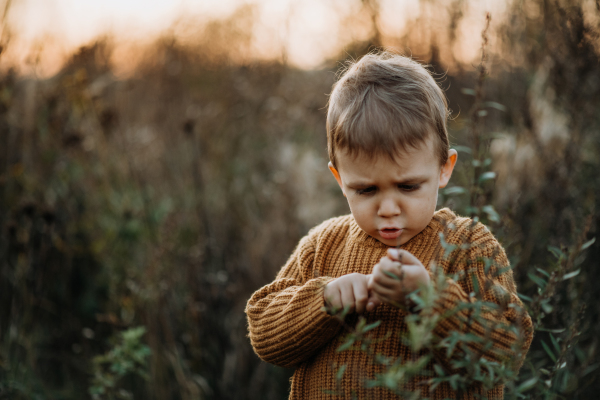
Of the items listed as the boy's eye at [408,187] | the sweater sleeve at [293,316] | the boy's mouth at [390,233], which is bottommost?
the sweater sleeve at [293,316]

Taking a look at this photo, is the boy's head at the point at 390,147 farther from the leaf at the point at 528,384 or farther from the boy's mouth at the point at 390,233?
the leaf at the point at 528,384

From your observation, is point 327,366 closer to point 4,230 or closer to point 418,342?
point 418,342

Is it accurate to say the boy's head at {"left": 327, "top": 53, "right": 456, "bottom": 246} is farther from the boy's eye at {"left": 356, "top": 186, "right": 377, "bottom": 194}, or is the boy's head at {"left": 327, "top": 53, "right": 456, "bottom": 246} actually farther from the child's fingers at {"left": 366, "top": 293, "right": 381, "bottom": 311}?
the child's fingers at {"left": 366, "top": 293, "right": 381, "bottom": 311}

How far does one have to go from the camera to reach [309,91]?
5031mm

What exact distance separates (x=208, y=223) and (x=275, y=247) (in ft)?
1.59

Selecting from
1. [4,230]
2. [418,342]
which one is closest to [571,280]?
[418,342]

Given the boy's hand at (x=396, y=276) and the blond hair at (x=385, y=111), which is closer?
the boy's hand at (x=396, y=276)

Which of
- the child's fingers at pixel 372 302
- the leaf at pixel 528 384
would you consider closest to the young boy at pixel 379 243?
the child's fingers at pixel 372 302

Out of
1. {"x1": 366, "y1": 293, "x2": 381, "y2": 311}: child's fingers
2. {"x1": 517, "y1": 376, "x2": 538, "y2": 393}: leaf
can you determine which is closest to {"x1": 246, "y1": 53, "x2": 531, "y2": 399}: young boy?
{"x1": 366, "y1": 293, "x2": 381, "y2": 311}: child's fingers

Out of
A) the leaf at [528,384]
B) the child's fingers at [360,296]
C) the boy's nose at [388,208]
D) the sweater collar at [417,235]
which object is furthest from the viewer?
the sweater collar at [417,235]

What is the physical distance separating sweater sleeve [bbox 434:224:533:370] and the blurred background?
0.52m

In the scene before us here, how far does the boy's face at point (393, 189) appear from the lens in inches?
54.1

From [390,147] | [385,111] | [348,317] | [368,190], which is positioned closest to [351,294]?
[348,317]

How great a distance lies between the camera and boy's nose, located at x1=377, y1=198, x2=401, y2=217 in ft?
4.58
